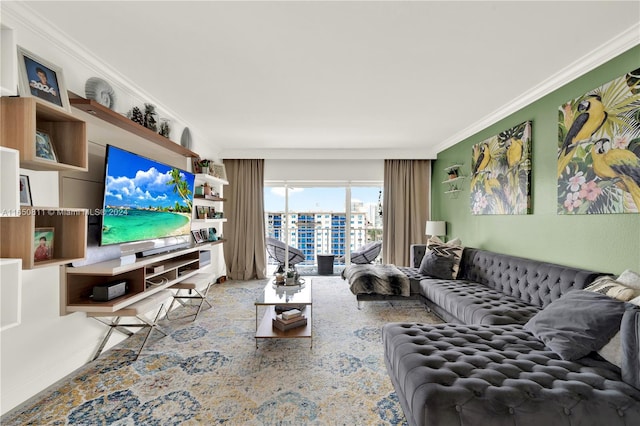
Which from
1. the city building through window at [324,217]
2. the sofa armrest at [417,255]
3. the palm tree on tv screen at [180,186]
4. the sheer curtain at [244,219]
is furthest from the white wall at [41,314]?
the sofa armrest at [417,255]

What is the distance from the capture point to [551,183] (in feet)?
8.66

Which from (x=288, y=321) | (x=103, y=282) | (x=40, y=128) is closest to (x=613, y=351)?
(x=288, y=321)

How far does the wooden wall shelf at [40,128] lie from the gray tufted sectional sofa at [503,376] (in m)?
2.35

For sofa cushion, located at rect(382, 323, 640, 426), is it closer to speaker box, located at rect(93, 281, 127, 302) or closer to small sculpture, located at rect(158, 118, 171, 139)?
A: speaker box, located at rect(93, 281, 127, 302)

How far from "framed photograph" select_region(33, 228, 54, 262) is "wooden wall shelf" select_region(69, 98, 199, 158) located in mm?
950

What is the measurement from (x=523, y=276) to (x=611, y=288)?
2.94 feet

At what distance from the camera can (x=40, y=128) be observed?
6.03 feet

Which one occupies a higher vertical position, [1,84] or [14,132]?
[1,84]

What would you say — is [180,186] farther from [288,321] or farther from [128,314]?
[288,321]

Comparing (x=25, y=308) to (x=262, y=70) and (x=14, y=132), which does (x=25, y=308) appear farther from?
(x=262, y=70)

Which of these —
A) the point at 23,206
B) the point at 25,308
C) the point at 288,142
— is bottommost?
the point at 25,308

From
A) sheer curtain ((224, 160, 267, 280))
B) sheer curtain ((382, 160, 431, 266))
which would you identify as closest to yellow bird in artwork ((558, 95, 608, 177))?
sheer curtain ((382, 160, 431, 266))

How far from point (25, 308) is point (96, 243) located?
2.13 feet

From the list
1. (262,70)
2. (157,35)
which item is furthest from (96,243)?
(262,70)
